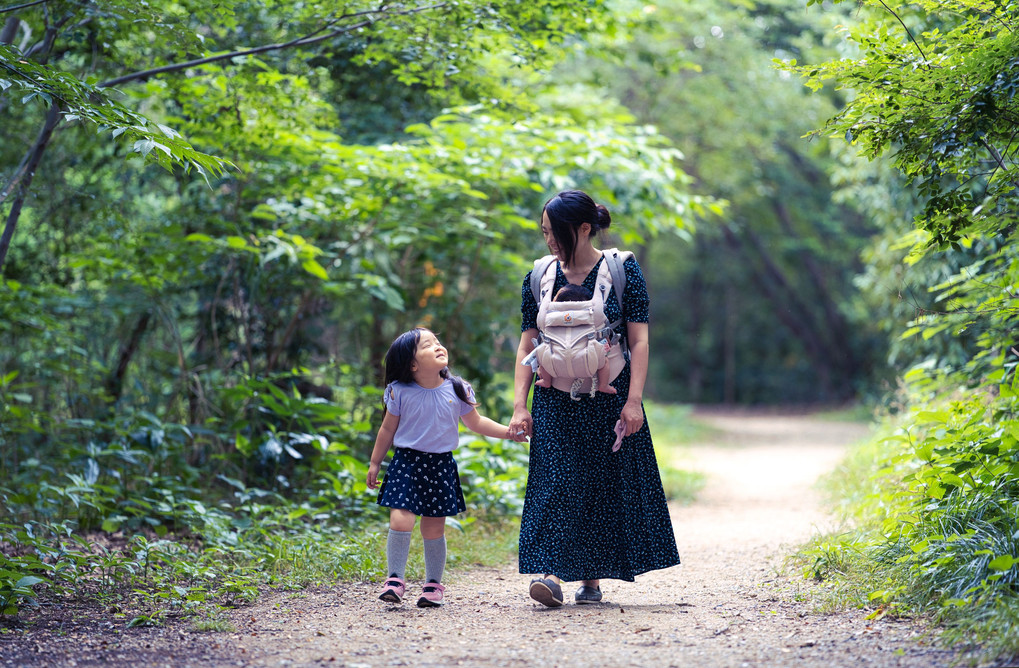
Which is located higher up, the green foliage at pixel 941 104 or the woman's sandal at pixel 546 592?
the green foliage at pixel 941 104

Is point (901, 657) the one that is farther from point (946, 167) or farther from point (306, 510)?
point (306, 510)

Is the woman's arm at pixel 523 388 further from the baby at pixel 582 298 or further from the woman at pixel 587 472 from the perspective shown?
the baby at pixel 582 298

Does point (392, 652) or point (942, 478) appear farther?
point (942, 478)

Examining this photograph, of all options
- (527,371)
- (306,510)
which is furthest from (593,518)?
(306,510)

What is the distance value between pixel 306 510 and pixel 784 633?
295 centimetres

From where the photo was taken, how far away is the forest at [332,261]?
145 inches

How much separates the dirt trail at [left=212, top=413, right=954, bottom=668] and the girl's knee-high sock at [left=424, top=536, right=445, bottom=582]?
0.53ft

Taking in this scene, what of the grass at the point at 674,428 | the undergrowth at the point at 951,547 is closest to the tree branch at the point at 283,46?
the undergrowth at the point at 951,547

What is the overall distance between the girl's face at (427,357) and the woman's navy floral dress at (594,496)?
1.66 feet

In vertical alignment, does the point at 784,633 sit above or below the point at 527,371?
below

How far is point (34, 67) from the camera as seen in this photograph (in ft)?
11.2

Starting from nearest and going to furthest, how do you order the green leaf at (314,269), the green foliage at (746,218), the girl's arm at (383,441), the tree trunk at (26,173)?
the girl's arm at (383,441), the tree trunk at (26,173), the green leaf at (314,269), the green foliage at (746,218)

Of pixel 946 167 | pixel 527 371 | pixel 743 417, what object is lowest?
pixel 743 417

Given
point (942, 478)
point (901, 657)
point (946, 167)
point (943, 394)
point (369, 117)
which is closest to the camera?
point (901, 657)
